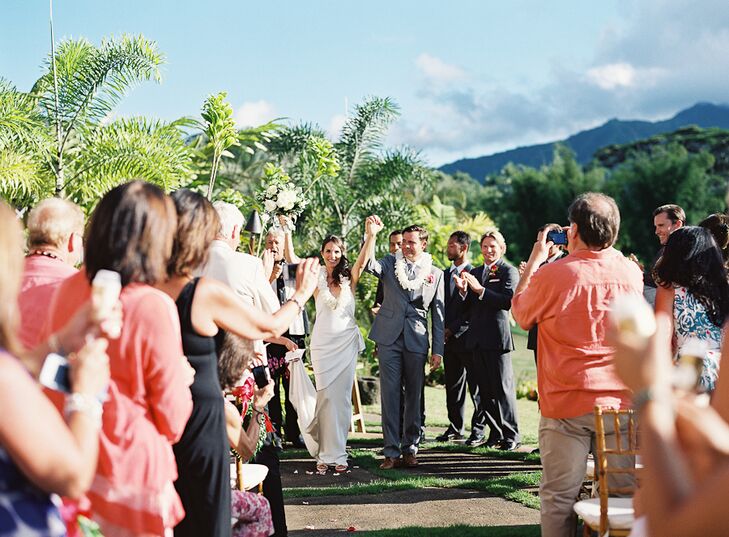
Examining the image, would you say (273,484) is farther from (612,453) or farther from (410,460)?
(410,460)

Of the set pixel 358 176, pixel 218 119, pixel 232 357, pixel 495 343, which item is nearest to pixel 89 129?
pixel 218 119

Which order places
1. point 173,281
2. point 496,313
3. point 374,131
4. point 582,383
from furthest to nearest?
point 374,131, point 496,313, point 582,383, point 173,281

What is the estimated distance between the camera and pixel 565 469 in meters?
4.52

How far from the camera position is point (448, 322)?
9.82m

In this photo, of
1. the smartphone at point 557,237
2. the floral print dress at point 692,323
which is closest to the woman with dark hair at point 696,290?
the floral print dress at point 692,323

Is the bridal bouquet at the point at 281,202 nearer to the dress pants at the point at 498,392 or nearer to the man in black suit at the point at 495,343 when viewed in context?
the man in black suit at the point at 495,343

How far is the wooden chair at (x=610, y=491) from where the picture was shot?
4.00 m

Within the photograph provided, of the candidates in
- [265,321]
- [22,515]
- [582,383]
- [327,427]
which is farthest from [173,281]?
[327,427]

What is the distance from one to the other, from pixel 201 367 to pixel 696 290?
120 inches

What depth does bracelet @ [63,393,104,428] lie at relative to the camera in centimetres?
213

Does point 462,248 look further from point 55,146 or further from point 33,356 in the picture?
point 33,356

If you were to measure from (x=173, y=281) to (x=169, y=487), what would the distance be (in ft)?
3.14

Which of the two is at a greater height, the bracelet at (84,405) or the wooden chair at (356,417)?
the bracelet at (84,405)

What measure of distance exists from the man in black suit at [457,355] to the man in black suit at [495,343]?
30 cm
